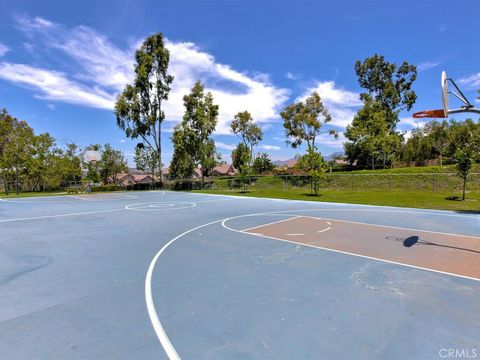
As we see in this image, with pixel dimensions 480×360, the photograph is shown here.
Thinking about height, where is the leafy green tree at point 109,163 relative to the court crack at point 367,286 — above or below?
above

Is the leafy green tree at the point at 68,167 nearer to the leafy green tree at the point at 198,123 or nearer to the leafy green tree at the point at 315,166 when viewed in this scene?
the leafy green tree at the point at 198,123

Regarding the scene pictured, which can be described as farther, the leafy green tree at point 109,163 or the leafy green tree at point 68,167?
the leafy green tree at point 109,163

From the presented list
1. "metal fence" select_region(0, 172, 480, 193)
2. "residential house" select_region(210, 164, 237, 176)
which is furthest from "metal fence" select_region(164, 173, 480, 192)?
"residential house" select_region(210, 164, 237, 176)

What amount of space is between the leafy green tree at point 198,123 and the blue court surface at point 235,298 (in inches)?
975

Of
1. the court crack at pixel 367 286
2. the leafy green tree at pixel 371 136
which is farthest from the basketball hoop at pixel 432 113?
the leafy green tree at pixel 371 136

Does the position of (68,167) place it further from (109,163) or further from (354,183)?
(354,183)

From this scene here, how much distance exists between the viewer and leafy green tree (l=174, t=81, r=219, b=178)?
3225 cm

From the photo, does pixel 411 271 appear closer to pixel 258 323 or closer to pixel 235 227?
pixel 258 323

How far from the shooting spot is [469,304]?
13.3 feet

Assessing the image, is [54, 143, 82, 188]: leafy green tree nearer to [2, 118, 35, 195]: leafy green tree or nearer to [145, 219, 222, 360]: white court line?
[2, 118, 35, 195]: leafy green tree

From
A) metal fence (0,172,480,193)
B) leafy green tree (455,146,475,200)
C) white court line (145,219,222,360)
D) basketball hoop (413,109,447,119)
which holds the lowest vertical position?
white court line (145,219,222,360)

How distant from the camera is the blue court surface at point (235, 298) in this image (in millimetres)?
3131

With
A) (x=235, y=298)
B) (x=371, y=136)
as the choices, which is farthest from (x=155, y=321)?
(x=371, y=136)

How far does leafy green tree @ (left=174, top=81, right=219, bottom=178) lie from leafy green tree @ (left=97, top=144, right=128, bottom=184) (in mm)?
24485
